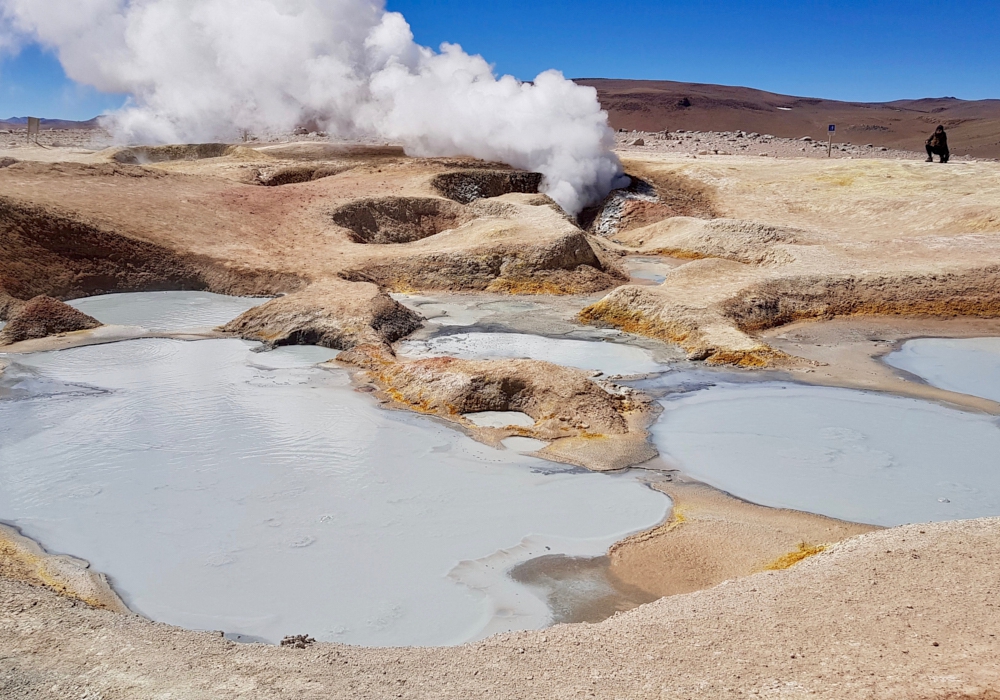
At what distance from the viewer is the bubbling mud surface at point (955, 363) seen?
25.3 feet

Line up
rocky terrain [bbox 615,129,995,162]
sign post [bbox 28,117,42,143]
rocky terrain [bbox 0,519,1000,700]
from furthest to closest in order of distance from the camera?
sign post [bbox 28,117,42,143] → rocky terrain [bbox 615,129,995,162] → rocky terrain [bbox 0,519,1000,700]

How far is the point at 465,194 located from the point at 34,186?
770cm

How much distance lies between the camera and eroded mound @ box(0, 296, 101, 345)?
8266 millimetres

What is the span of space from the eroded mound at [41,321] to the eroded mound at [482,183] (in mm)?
8437

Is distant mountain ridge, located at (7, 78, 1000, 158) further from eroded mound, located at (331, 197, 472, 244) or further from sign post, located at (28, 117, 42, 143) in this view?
eroded mound, located at (331, 197, 472, 244)

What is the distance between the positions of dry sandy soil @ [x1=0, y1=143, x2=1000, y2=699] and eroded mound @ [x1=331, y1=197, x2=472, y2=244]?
0.04 metres

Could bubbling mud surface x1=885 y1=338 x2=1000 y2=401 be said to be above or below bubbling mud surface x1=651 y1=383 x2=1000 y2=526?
above

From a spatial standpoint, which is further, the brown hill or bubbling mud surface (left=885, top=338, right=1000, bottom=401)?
the brown hill

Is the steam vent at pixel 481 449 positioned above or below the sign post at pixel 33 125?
below

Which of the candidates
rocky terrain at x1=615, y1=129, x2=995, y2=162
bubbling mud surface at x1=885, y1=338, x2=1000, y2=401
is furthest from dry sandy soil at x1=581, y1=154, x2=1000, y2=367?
rocky terrain at x1=615, y1=129, x2=995, y2=162

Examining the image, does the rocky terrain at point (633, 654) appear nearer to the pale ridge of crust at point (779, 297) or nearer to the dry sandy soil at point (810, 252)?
the dry sandy soil at point (810, 252)

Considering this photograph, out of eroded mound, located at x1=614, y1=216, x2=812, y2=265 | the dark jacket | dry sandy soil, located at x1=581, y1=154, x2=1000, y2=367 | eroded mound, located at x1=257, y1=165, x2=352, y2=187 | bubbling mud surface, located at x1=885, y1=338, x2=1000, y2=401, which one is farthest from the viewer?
the dark jacket

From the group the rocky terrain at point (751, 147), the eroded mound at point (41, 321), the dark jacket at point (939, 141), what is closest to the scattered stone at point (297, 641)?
the eroded mound at point (41, 321)

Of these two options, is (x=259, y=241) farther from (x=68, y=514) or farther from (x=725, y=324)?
(x=68, y=514)
